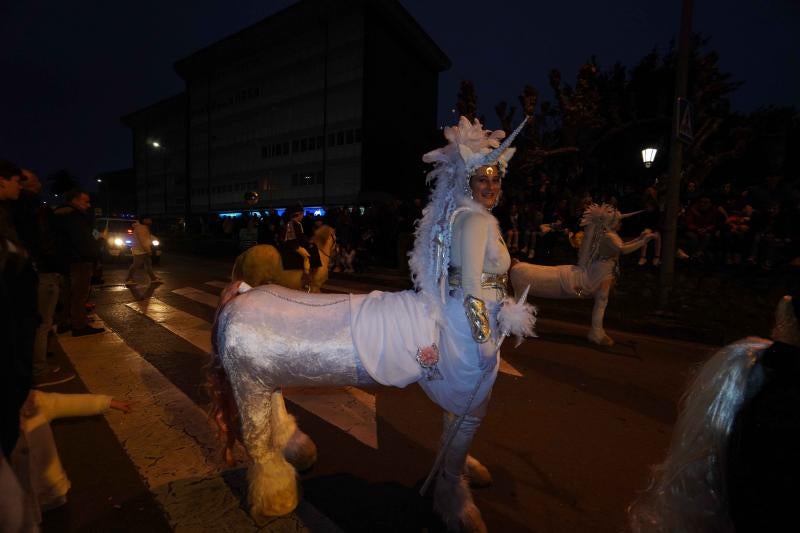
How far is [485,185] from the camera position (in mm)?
2520

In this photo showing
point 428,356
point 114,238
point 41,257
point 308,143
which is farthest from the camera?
point 308,143

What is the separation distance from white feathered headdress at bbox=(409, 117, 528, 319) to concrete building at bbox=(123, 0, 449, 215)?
29.9 metres

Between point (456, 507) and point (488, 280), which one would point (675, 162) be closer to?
point (488, 280)

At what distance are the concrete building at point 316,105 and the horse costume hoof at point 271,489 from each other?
99.2 ft

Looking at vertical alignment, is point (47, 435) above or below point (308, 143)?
below

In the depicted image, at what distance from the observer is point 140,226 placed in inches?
423

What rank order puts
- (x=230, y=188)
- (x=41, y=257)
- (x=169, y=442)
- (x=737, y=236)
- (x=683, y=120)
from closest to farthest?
1. (x=169, y=442)
2. (x=41, y=257)
3. (x=683, y=120)
4. (x=737, y=236)
5. (x=230, y=188)

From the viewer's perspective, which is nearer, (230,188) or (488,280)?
(488,280)

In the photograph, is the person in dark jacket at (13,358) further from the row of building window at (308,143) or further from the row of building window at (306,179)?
the row of building window at (306,179)

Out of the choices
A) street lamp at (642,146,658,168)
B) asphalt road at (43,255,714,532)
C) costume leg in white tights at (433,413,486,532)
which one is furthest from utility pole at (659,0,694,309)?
costume leg in white tights at (433,413,486,532)

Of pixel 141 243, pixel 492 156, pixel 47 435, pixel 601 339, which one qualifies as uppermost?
pixel 492 156

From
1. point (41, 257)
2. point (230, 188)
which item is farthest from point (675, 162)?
point (230, 188)

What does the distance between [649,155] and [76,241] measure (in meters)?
11.6

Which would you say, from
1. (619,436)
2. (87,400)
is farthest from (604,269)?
(87,400)
